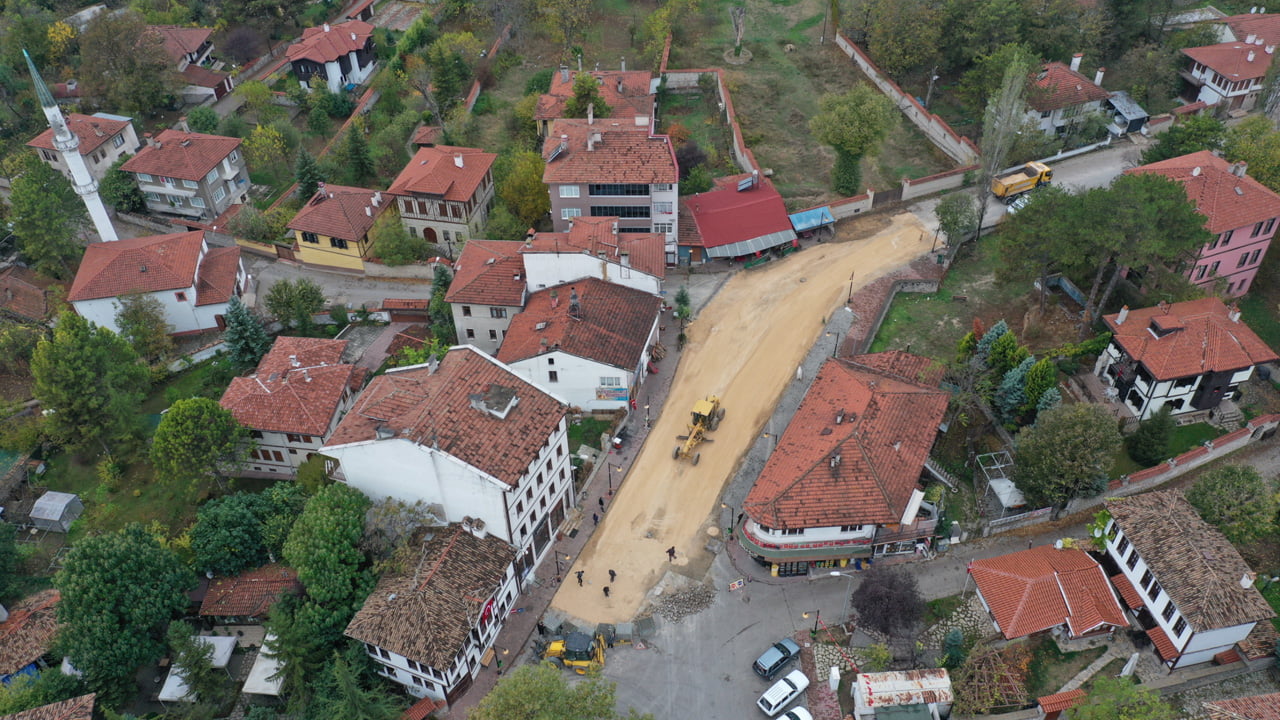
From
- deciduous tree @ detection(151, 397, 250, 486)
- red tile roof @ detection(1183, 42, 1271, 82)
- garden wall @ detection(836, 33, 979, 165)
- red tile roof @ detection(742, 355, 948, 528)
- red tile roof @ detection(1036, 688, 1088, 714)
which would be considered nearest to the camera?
red tile roof @ detection(1036, 688, 1088, 714)

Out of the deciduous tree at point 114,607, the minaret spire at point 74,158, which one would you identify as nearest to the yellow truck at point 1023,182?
the deciduous tree at point 114,607

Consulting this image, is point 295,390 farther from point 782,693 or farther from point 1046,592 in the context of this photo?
point 1046,592

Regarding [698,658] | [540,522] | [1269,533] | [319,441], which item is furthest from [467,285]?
[1269,533]

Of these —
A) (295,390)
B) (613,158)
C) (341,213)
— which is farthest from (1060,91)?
(295,390)

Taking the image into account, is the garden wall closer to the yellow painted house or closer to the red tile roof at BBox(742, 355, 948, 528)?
the red tile roof at BBox(742, 355, 948, 528)

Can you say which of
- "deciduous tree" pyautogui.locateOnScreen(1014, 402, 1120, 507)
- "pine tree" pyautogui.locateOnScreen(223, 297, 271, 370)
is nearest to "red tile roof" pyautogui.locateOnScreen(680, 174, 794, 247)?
"deciduous tree" pyautogui.locateOnScreen(1014, 402, 1120, 507)

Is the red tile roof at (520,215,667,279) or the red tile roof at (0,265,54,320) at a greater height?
the red tile roof at (520,215,667,279)

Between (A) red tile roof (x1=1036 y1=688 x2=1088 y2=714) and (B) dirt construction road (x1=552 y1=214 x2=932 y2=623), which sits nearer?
(A) red tile roof (x1=1036 y1=688 x2=1088 y2=714)

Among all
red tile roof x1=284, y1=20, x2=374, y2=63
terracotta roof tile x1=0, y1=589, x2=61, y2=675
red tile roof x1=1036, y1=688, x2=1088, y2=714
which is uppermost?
red tile roof x1=284, y1=20, x2=374, y2=63

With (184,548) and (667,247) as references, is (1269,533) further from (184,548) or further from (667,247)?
(184,548)
